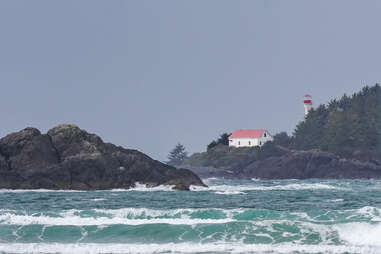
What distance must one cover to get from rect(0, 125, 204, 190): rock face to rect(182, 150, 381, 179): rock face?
7181cm

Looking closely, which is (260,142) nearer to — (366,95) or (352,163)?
(366,95)

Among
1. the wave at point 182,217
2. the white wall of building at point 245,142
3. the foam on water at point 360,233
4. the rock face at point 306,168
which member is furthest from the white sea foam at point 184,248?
the white wall of building at point 245,142

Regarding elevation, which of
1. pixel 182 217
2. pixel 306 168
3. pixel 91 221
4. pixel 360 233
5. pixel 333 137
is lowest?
pixel 360 233

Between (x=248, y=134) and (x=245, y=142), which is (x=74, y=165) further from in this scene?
(x=248, y=134)

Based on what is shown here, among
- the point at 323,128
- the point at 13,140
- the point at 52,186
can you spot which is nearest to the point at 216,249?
the point at 52,186

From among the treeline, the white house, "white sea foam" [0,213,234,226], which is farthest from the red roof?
"white sea foam" [0,213,234,226]

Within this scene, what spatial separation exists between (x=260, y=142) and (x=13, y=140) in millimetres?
124784

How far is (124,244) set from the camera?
97.9 ft

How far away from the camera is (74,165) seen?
2904 inches

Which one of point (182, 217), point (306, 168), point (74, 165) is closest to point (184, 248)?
point (182, 217)

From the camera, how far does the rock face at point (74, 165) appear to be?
7219 cm

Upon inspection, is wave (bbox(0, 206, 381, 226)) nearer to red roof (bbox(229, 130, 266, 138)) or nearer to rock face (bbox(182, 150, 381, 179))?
rock face (bbox(182, 150, 381, 179))

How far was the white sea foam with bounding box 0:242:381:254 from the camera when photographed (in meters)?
28.0

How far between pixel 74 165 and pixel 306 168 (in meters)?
81.3
